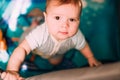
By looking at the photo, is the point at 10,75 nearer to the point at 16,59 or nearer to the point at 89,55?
the point at 16,59

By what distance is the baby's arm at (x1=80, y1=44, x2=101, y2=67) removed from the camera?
38.5 inches

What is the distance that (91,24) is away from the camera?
985 millimetres

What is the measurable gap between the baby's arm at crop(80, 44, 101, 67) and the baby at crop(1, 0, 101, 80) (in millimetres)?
39

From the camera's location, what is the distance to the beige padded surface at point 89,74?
35.4 inches

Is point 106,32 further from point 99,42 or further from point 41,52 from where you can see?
point 41,52

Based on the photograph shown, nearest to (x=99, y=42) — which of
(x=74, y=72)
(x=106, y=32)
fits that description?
(x=106, y=32)

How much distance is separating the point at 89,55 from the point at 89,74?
7 cm

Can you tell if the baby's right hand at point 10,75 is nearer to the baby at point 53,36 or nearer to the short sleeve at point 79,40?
the baby at point 53,36

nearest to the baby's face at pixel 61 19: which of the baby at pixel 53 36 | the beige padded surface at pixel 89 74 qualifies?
the baby at pixel 53 36

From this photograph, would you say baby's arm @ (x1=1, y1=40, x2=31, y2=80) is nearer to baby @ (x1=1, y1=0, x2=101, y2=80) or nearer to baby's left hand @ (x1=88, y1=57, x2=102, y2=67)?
baby @ (x1=1, y1=0, x2=101, y2=80)

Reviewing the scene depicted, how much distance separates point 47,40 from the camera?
923mm

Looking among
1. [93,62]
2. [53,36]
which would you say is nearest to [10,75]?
[53,36]

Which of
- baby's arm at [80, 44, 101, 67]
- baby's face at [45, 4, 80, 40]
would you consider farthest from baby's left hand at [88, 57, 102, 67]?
baby's face at [45, 4, 80, 40]

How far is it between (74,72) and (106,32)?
0.19 metres
